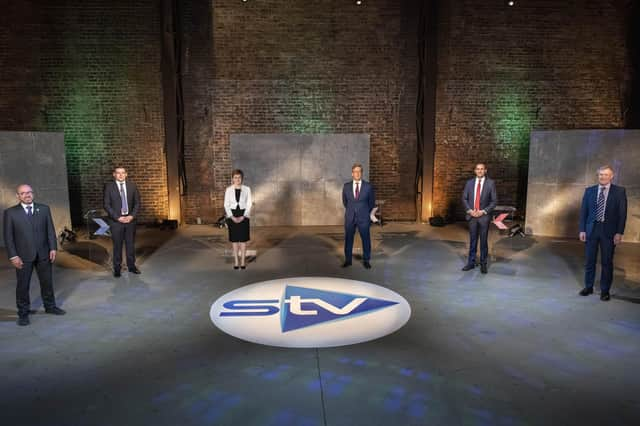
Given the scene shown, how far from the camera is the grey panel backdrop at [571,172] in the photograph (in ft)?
29.0

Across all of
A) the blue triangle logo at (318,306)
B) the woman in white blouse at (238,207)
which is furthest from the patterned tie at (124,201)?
the blue triangle logo at (318,306)

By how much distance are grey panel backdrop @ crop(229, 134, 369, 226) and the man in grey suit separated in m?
5.99

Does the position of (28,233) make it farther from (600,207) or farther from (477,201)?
(600,207)

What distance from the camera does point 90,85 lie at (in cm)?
1052

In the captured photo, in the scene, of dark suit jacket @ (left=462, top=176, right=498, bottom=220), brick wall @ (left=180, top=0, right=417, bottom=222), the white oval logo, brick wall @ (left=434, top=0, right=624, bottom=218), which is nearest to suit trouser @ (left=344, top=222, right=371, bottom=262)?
the white oval logo

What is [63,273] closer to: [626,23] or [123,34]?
[123,34]

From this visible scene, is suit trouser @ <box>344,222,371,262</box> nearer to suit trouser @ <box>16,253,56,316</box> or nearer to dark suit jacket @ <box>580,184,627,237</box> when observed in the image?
dark suit jacket @ <box>580,184,627,237</box>

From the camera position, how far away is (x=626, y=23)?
1102 cm

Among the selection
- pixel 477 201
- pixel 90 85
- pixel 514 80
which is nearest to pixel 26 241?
pixel 477 201

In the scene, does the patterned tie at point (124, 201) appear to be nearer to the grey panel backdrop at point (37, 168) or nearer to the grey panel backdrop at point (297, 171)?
the grey panel backdrop at point (37, 168)

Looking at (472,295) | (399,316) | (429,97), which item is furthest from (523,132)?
(399,316)

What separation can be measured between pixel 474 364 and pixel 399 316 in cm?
124

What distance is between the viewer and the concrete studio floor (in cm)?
343

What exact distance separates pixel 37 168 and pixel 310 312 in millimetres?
6288
